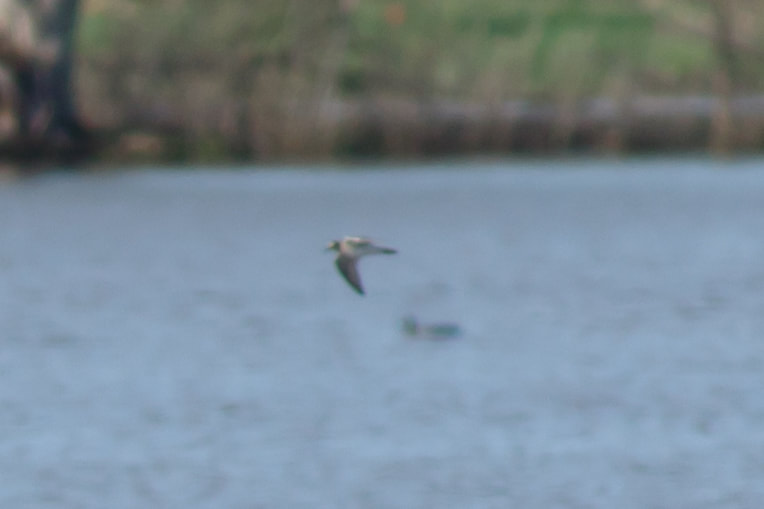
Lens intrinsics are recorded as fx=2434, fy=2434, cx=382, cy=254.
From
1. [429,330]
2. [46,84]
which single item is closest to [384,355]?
[429,330]

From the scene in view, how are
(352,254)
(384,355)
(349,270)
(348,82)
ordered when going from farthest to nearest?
(348,82) → (384,355) → (352,254) → (349,270)

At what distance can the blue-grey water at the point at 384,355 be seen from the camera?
11.6m

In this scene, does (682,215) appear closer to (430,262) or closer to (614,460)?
(430,262)

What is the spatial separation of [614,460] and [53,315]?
312 inches

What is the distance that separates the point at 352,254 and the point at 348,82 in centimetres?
2693

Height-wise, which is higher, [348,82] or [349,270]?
[349,270]

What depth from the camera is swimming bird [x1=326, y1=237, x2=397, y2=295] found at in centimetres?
1072

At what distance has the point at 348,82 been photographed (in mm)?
37969

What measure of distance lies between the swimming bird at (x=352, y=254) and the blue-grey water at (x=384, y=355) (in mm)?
1009

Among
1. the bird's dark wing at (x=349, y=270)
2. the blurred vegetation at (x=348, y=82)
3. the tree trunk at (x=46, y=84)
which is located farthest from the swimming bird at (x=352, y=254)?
the blurred vegetation at (x=348, y=82)

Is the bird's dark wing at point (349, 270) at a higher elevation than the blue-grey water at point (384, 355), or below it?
higher

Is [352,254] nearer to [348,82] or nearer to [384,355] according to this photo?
[384,355]

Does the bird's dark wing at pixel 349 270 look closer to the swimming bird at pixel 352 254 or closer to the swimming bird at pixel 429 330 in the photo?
the swimming bird at pixel 352 254

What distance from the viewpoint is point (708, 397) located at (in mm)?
13961
